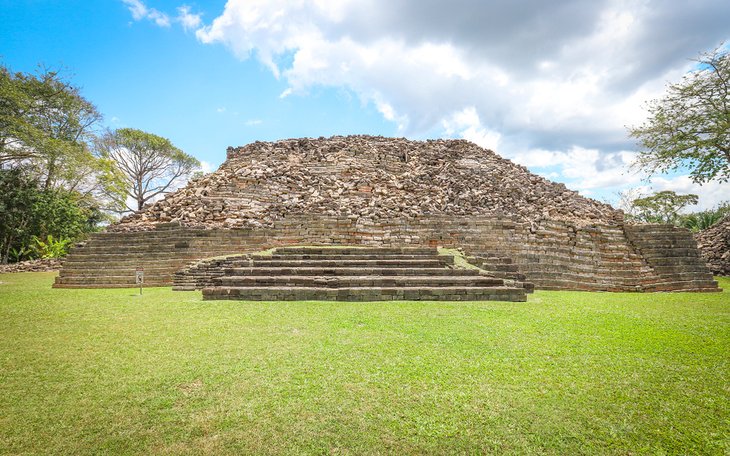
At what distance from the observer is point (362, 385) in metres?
2.68

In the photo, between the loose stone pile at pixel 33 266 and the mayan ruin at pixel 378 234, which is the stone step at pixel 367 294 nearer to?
the mayan ruin at pixel 378 234

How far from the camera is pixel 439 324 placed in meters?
4.62

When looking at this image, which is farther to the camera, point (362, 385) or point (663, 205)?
point (663, 205)

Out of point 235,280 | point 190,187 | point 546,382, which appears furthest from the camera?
point 190,187

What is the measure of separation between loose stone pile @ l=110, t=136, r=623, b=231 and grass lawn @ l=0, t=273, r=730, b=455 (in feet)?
24.5

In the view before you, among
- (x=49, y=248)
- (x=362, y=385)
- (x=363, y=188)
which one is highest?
(x=363, y=188)

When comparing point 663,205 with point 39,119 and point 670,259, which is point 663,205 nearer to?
point 670,259

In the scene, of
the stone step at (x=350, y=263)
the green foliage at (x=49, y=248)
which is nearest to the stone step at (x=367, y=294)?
the stone step at (x=350, y=263)

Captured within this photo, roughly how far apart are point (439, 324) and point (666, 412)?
2.55 m

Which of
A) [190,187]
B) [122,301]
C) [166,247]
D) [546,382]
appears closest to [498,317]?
[546,382]

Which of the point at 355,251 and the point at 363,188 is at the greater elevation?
the point at 363,188

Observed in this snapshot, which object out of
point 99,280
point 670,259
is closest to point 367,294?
point 99,280

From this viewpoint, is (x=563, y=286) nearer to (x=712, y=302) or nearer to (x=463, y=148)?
(x=712, y=302)

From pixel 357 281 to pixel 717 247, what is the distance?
54.0 feet
